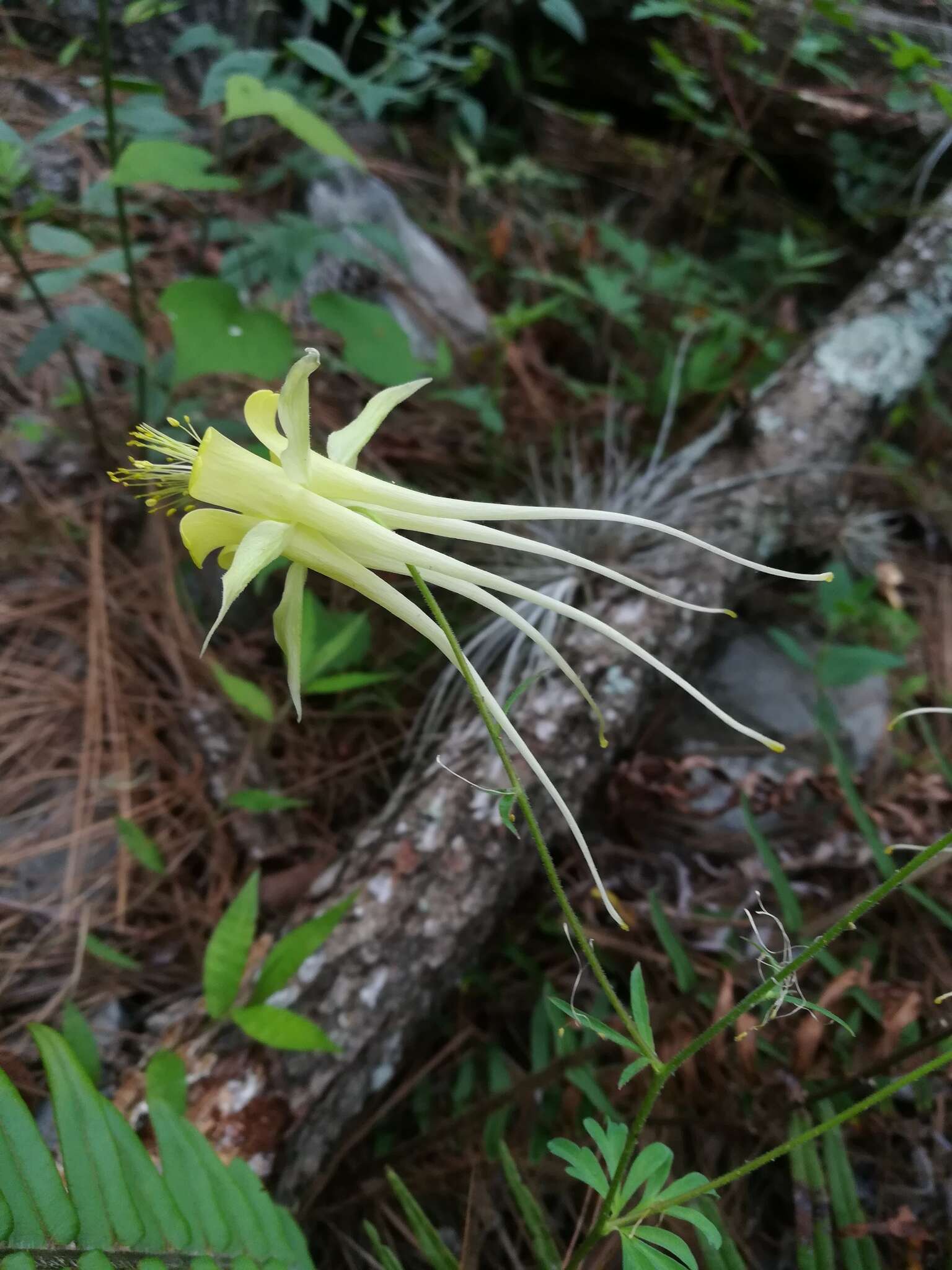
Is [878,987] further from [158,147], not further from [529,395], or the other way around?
[158,147]

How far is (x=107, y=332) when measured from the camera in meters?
1.58

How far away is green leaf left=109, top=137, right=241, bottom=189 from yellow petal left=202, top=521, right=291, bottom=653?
0.88 m

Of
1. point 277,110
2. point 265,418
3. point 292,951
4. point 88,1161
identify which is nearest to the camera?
point 88,1161

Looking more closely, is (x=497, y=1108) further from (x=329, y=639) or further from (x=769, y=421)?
(x=769, y=421)

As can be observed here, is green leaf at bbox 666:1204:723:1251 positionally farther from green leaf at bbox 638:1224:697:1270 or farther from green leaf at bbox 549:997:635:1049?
green leaf at bbox 549:997:635:1049

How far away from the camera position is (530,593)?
0.78 metres

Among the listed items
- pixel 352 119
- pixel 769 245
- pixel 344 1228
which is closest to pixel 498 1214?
pixel 344 1228

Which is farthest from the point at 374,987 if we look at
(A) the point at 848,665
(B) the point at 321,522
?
(A) the point at 848,665

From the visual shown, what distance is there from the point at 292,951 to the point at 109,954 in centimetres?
43

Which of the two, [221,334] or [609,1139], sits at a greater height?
[221,334]

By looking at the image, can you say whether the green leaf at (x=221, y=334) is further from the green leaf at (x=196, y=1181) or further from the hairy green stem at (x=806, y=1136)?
the hairy green stem at (x=806, y=1136)

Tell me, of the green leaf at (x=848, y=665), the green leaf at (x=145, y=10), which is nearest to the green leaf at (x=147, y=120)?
the green leaf at (x=145, y=10)

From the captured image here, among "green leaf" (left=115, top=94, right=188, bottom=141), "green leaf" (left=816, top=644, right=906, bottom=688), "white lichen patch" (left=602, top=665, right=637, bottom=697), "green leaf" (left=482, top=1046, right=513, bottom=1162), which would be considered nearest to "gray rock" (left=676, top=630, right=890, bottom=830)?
"green leaf" (left=816, top=644, right=906, bottom=688)

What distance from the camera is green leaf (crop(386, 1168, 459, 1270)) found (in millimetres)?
919
